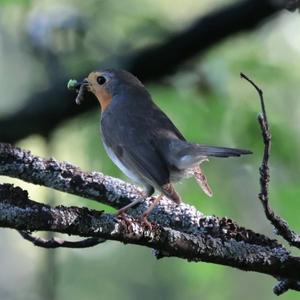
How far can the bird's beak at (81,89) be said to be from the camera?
462 centimetres

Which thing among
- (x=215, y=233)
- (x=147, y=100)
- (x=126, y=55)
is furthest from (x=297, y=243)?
(x=147, y=100)

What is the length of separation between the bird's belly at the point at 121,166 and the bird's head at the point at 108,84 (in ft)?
2.37

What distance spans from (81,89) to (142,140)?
0.57m

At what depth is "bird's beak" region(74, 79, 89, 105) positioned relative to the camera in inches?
182

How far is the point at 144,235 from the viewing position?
324 cm

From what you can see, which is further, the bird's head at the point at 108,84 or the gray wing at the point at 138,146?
the bird's head at the point at 108,84

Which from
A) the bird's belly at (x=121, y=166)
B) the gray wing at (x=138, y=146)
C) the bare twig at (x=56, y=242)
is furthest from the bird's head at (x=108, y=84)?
the bare twig at (x=56, y=242)

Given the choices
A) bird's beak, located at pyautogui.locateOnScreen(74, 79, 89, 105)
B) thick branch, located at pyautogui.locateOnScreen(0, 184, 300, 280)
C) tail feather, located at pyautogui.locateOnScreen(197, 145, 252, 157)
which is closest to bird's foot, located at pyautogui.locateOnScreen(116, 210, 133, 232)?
thick branch, located at pyautogui.locateOnScreen(0, 184, 300, 280)

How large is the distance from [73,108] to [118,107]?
1.29 metres

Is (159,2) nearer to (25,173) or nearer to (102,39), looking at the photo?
(102,39)

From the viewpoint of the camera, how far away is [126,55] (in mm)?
4762

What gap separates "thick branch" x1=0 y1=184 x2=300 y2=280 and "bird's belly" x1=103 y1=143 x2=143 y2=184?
4.41 feet

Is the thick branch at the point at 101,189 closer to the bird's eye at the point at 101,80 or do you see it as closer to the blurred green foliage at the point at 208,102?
the blurred green foliage at the point at 208,102

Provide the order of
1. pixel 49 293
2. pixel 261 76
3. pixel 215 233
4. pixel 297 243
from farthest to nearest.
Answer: pixel 261 76
pixel 49 293
pixel 215 233
pixel 297 243
